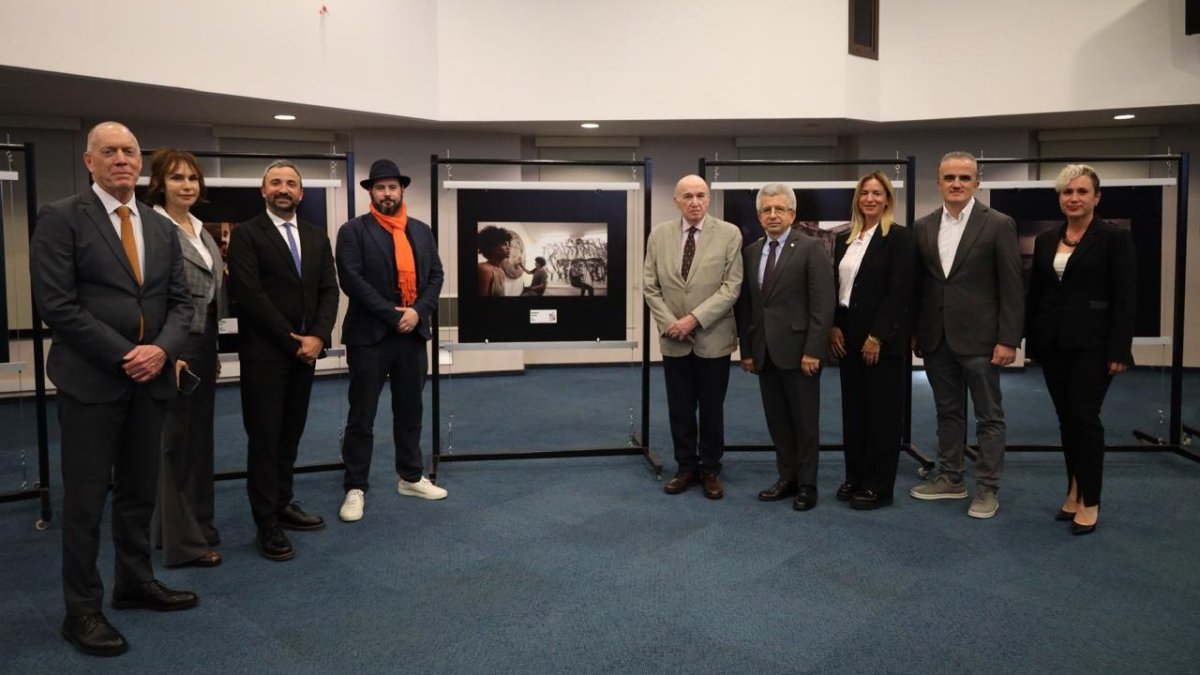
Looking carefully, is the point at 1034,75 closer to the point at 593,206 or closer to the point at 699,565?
the point at 593,206

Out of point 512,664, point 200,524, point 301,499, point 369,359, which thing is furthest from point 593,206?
point 512,664

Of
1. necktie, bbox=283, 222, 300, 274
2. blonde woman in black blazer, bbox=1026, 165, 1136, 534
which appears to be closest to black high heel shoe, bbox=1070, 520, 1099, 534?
blonde woman in black blazer, bbox=1026, 165, 1136, 534

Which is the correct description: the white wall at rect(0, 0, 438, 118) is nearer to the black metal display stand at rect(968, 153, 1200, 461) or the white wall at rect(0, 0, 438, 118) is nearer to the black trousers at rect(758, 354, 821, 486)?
the black trousers at rect(758, 354, 821, 486)

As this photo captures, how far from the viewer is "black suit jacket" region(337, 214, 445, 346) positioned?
4.13 m

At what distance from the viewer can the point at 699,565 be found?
356 cm

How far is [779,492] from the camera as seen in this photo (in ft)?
14.7

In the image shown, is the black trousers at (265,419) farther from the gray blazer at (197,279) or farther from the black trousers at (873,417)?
the black trousers at (873,417)

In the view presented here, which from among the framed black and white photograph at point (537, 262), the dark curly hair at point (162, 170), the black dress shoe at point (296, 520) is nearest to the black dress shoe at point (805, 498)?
the framed black and white photograph at point (537, 262)

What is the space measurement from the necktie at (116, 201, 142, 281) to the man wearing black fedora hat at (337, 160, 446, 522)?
132cm

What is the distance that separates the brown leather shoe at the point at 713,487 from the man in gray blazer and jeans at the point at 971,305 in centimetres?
127

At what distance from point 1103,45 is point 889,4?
76.7 inches

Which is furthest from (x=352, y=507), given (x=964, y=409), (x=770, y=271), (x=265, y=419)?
(x=964, y=409)

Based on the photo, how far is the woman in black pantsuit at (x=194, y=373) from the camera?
11.4 ft

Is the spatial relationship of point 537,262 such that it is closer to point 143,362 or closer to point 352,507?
point 352,507
